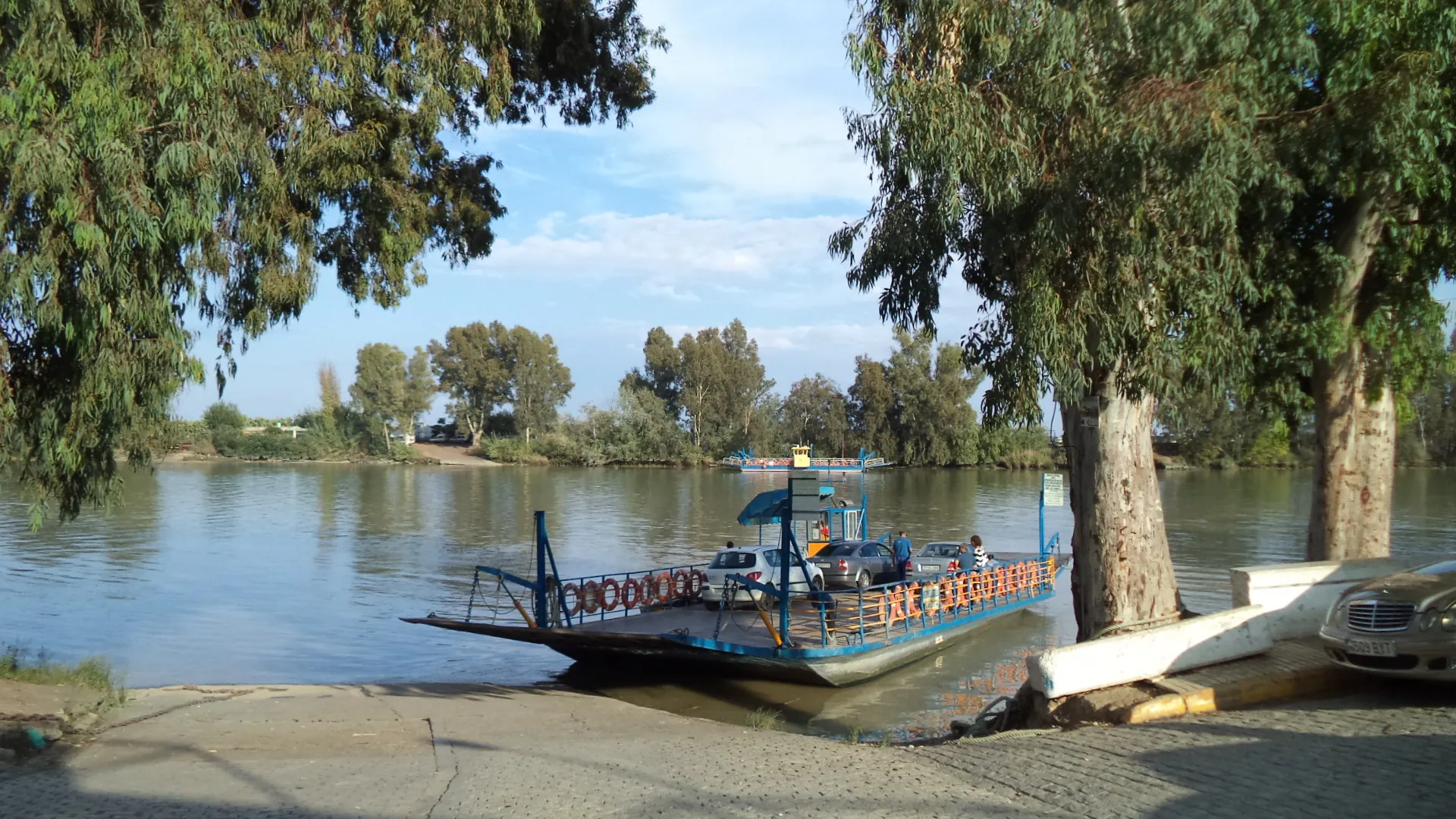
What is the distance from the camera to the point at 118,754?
31.9 ft

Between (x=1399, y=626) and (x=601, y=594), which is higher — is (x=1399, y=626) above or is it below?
above

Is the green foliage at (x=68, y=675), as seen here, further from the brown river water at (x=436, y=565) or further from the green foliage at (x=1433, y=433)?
the green foliage at (x=1433, y=433)

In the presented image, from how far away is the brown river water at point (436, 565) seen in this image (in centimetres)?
1811

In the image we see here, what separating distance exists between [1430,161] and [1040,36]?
4209 millimetres

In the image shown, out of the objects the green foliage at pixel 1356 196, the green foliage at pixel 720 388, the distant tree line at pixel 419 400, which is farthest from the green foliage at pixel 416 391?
the green foliage at pixel 1356 196

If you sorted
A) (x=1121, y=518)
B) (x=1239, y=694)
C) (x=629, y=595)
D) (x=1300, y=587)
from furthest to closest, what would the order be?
(x=629, y=595), (x=1121, y=518), (x=1300, y=587), (x=1239, y=694)

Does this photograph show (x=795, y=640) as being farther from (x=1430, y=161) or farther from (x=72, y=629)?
(x=72, y=629)

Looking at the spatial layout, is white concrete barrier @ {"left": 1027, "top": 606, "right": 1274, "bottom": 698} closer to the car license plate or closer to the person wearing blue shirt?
the car license plate

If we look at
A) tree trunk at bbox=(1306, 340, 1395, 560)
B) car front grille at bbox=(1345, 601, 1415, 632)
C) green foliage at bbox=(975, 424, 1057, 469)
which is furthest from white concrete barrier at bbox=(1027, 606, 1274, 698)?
green foliage at bbox=(975, 424, 1057, 469)

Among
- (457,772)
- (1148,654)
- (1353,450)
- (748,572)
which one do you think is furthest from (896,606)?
(457,772)

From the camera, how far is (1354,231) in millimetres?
11734

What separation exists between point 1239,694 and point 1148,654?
80 cm

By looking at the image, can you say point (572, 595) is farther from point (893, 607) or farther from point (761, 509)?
point (893, 607)

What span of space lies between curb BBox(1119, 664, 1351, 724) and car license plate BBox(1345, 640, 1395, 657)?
782 mm
